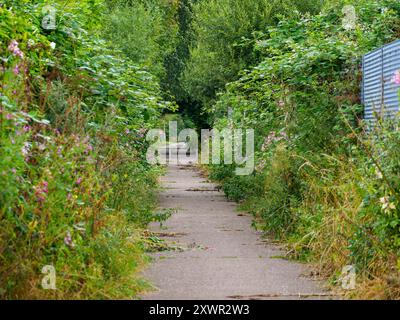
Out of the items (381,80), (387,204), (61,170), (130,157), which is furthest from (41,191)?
(381,80)

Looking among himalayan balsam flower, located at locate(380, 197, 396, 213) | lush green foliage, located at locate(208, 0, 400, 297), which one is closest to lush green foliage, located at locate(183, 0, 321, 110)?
lush green foliage, located at locate(208, 0, 400, 297)

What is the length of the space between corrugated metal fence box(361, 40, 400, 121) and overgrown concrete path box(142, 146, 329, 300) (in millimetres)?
2422

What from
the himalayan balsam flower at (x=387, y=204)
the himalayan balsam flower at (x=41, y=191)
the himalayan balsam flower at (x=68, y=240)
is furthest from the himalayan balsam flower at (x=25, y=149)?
the himalayan balsam flower at (x=387, y=204)

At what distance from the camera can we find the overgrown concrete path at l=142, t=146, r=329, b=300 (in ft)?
27.1

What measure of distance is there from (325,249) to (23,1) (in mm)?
5239

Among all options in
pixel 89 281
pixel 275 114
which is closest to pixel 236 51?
pixel 275 114

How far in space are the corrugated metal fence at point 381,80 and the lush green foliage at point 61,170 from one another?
331cm

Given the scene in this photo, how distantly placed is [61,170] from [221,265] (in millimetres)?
2909

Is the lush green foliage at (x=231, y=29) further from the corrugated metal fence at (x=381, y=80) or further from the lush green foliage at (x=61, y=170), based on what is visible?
the lush green foliage at (x=61, y=170)

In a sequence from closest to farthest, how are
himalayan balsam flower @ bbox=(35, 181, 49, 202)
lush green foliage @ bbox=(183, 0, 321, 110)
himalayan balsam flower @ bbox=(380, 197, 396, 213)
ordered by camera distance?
himalayan balsam flower @ bbox=(35, 181, 49, 202) < himalayan balsam flower @ bbox=(380, 197, 396, 213) < lush green foliage @ bbox=(183, 0, 321, 110)

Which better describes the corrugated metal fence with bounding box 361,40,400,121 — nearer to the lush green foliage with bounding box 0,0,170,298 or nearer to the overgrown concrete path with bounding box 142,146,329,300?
the overgrown concrete path with bounding box 142,146,329,300

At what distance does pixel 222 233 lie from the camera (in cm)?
1309

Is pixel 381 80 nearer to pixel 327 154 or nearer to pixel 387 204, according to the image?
pixel 327 154
